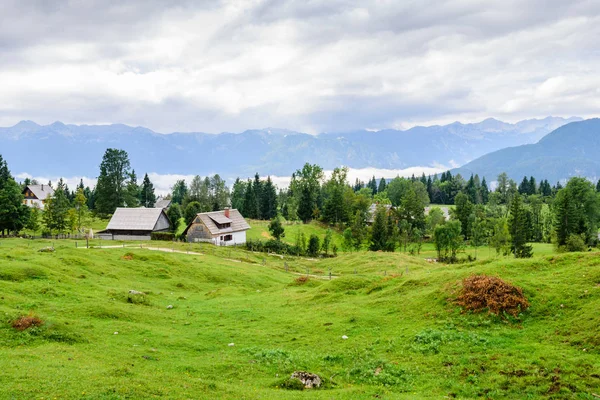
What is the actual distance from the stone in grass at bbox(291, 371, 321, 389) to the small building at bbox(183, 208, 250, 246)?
72517 mm

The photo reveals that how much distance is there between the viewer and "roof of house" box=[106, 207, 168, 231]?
90625 mm

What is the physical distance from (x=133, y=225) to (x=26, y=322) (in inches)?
2896

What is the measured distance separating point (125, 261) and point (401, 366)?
39.9 m

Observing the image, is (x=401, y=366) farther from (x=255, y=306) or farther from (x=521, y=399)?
(x=255, y=306)

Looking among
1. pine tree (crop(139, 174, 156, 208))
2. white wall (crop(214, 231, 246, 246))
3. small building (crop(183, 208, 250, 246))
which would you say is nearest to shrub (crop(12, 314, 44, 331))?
small building (crop(183, 208, 250, 246))

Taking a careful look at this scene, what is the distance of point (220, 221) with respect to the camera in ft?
299

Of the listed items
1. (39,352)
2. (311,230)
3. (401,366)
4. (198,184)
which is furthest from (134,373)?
(198,184)

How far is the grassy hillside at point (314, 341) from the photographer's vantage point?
1531cm

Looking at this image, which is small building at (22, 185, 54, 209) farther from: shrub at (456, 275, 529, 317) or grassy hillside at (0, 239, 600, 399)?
shrub at (456, 275, 529, 317)

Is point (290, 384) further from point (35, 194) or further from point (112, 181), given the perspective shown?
point (35, 194)

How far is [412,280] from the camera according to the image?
98.3 ft

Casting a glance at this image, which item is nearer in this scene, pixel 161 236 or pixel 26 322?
pixel 26 322

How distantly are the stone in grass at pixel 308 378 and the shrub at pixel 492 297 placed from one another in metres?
10.2

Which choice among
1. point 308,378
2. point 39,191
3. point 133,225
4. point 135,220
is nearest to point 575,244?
point 308,378
